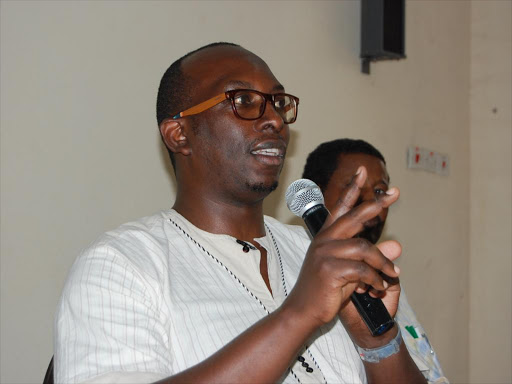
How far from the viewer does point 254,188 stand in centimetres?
Answer: 176

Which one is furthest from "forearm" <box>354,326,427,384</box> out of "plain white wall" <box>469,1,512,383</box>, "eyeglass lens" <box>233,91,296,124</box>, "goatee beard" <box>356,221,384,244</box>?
"plain white wall" <box>469,1,512,383</box>

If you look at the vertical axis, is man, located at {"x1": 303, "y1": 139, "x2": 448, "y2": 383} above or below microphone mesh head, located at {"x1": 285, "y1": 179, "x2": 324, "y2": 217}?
below

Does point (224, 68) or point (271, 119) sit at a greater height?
point (224, 68)

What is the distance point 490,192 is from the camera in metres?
4.60

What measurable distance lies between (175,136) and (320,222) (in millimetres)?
730

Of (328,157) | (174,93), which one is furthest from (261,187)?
(328,157)

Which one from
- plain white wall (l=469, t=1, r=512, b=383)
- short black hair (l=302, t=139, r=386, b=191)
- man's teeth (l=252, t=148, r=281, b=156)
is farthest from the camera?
plain white wall (l=469, t=1, r=512, b=383)

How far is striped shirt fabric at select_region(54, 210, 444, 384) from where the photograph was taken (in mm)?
1343

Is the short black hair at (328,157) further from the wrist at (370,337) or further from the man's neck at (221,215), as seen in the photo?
the wrist at (370,337)

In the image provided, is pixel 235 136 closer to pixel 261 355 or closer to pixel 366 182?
pixel 261 355

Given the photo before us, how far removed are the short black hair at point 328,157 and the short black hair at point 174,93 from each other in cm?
109

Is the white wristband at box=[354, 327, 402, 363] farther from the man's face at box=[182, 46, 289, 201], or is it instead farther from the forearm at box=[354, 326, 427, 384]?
the man's face at box=[182, 46, 289, 201]

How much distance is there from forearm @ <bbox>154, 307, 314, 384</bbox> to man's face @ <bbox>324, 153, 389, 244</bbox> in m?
1.59

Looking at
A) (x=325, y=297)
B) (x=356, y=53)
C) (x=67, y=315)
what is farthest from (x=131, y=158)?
(x=356, y=53)
